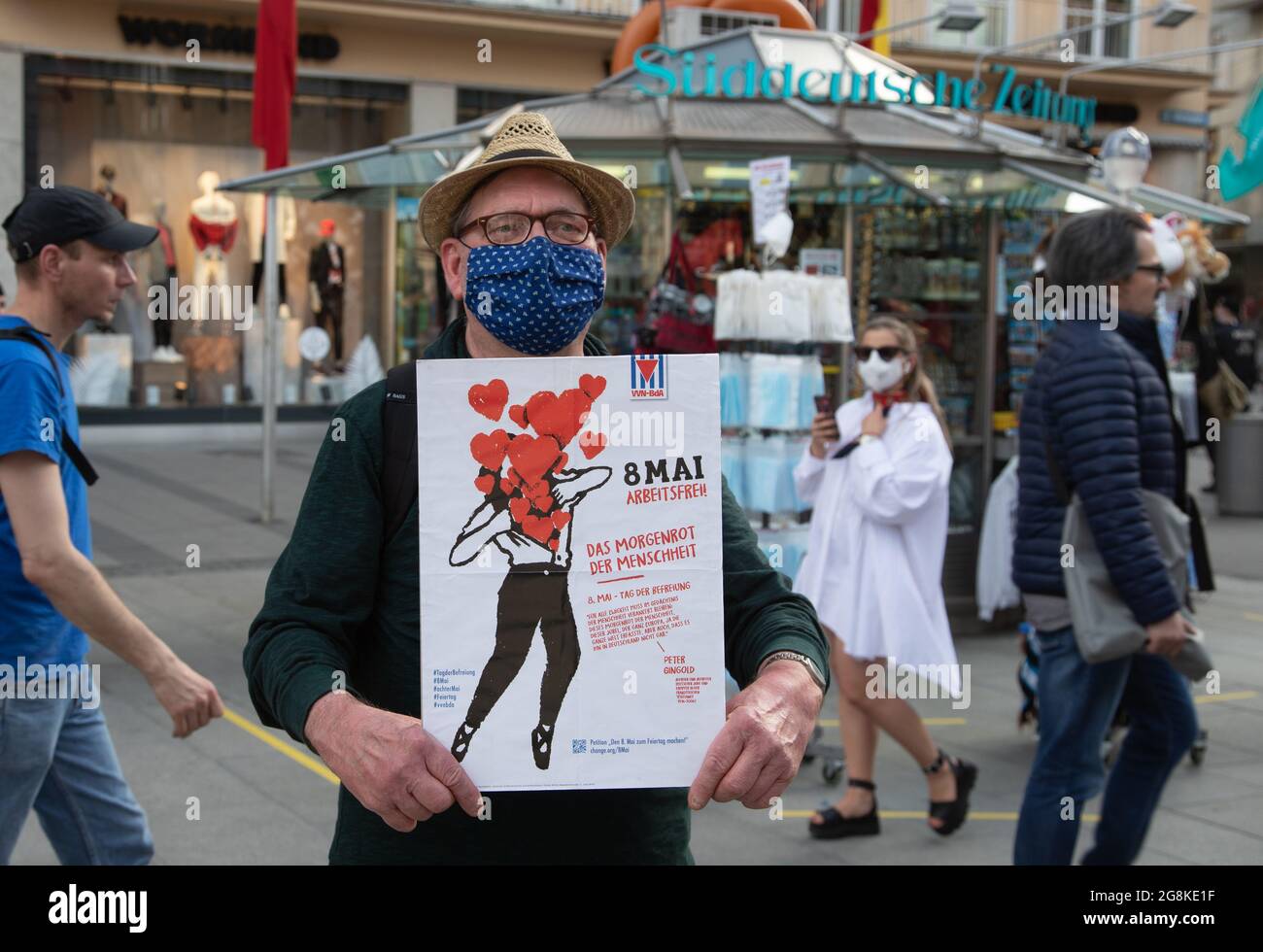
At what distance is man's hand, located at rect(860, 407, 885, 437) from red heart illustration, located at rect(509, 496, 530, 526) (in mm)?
4235

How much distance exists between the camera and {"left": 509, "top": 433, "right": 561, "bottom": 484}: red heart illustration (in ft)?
6.63

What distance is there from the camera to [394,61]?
21625 mm

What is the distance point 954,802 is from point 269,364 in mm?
8424

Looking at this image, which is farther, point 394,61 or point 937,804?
point 394,61

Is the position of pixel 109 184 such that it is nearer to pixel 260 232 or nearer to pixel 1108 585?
pixel 260 232

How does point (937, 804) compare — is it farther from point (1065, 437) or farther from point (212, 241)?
point (212, 241)

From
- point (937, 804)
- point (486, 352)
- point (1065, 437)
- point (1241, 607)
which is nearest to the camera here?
point (486, 352)

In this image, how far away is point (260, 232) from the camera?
69.4ft

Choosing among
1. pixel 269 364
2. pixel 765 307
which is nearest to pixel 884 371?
pixel 765 307

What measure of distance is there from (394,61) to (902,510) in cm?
1755

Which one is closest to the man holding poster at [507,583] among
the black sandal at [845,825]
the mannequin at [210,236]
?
the black sandal at [845,825]

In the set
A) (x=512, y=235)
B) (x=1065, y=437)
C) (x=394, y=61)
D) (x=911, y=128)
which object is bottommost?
(x=1065, y=437)

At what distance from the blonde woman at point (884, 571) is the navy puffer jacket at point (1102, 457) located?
1.33 meters

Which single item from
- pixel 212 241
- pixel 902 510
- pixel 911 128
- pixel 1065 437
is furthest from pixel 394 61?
pixel 1065 437
